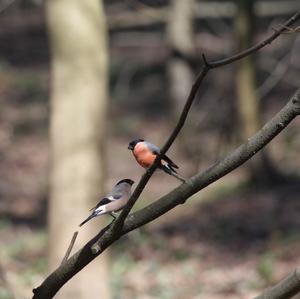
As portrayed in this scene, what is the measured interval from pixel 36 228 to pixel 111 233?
33.8ft

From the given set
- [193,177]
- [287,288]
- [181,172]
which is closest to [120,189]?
[193,177]

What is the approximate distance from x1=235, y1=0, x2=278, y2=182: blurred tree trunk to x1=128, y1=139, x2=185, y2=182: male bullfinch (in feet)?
34.8

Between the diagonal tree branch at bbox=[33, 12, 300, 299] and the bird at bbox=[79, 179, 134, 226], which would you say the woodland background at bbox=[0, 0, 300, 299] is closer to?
the diagonal tree branch at bbox=[33, 12, 300, 299]

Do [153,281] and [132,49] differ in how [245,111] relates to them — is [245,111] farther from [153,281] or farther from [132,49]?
[132,49]

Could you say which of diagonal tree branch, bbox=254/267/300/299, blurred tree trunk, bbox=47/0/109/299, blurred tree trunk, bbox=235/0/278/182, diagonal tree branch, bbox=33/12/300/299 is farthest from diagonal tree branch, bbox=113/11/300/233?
blurred tree trunk, bbox=235/0/278/182

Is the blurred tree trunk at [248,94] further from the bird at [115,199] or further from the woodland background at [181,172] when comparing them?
the bird at [115,199]

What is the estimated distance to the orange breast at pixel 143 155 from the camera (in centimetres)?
199

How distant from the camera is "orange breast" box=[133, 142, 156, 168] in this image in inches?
78.4

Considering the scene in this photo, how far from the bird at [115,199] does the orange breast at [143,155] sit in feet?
0.20

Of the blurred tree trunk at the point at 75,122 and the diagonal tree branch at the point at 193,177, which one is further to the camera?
the blurred tree trunk at the point at 75,122

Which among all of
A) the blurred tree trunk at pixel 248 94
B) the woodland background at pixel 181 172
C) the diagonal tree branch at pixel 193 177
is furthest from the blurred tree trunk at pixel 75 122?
the blurred tree trunk at pixel 248 94

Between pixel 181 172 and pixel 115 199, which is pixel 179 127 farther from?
pixel 181 172

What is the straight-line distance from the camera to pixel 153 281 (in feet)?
29.9

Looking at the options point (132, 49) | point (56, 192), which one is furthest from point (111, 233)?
point (132, 49)
